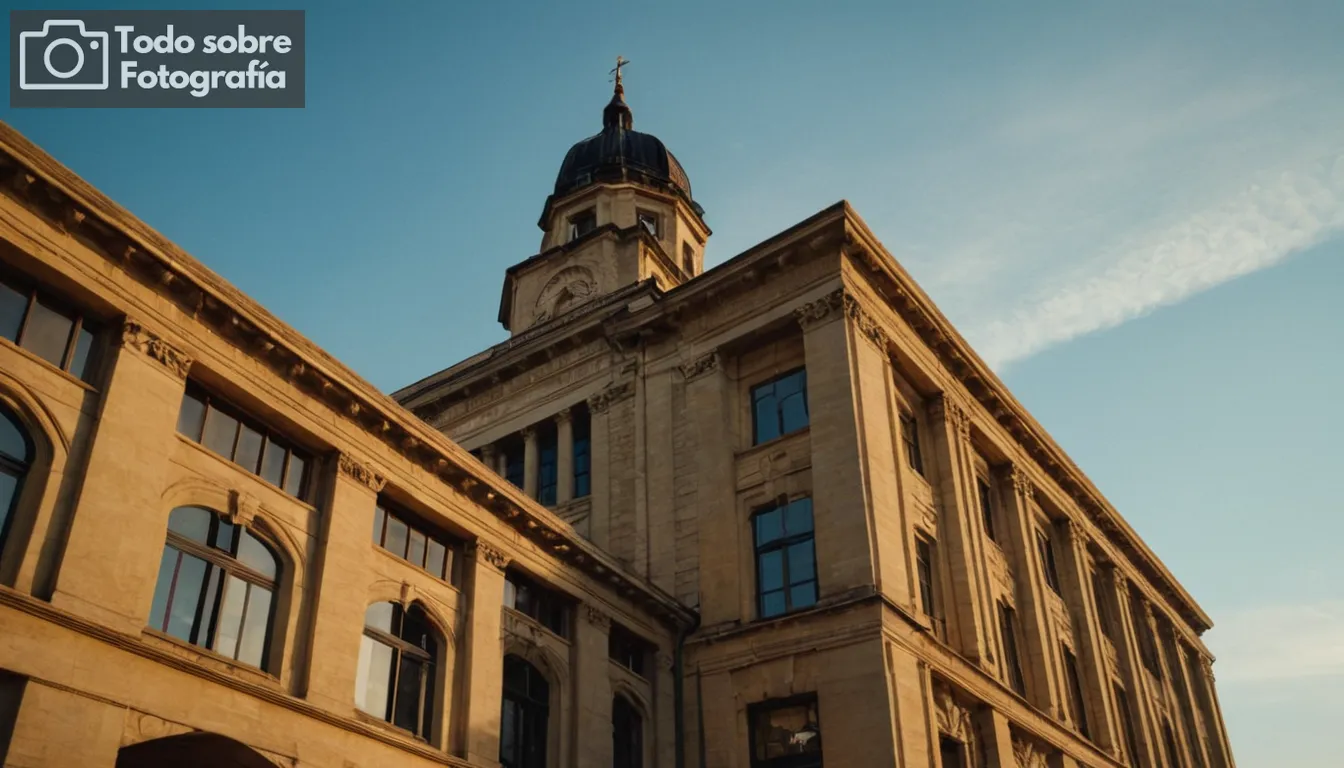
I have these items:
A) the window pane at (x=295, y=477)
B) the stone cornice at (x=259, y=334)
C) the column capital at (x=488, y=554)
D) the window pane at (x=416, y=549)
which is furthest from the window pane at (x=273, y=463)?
the column capital at (x=488, y=554)

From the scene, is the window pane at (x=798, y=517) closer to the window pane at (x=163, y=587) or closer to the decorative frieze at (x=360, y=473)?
the decorative frieze at (x=360, y=473)

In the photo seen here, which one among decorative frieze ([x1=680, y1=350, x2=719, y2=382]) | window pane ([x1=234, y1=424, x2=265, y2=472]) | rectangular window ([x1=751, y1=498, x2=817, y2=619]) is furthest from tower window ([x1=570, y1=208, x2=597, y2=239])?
window pane ([x1=234, y1=424, x2=265, y2=472])

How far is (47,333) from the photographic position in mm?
17141

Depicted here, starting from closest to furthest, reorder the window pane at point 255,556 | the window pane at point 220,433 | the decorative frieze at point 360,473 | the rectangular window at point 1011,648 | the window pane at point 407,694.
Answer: the window pane at point 255,556
the window pane at point 220,433
the window pane at point 407,694
the decorative frieze at point 360,473
the rectangular window at point 1011,648

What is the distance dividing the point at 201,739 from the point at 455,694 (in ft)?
19.1

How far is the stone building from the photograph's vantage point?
16.6 meters

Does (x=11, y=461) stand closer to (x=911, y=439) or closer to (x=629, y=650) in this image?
(x=629, y=650)

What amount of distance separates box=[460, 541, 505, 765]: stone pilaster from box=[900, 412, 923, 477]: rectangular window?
1288 cm

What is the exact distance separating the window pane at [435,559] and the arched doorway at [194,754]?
231 inches

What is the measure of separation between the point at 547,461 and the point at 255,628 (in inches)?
694

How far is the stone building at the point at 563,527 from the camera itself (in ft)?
54.5

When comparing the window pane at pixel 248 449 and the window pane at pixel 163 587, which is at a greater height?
the window pane at pixel 248 449

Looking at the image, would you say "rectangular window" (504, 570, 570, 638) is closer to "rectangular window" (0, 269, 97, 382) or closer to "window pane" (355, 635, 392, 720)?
"window pane" (355, 635, 392, 720)

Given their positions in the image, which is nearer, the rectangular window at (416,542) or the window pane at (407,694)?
the window pane at (407,694)
